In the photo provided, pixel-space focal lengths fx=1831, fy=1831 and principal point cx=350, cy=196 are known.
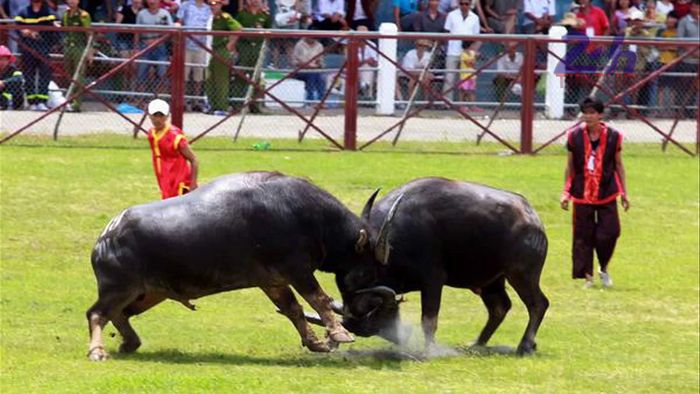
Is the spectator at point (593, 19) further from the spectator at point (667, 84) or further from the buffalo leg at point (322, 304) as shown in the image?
the buffalo leg at point (322, 304)

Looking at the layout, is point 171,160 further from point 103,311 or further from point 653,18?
point 653,18

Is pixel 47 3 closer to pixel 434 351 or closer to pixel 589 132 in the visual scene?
pixel 589 132

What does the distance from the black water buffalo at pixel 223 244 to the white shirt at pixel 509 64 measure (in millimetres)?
14613

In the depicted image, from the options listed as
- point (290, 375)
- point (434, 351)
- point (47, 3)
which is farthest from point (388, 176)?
point (290, 375)

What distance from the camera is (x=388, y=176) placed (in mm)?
26172

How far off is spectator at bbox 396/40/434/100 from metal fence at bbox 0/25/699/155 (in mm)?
22

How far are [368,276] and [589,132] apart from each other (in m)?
4.81

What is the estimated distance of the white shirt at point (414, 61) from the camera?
94.2ft

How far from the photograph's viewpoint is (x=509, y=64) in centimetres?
2903

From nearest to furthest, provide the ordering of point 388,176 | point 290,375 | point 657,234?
point 290,375
point 657,234
point 388,176

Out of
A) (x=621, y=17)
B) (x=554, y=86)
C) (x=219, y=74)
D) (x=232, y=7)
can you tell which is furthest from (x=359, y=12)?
(x=621, y=17)

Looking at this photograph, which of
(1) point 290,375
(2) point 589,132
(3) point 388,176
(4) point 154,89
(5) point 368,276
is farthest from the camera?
(4) point 154,89

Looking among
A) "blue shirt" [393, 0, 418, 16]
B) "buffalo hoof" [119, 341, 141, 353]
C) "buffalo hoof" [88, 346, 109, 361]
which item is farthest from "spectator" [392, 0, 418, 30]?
"buffalo hoof" [88, 346, 109, 361]

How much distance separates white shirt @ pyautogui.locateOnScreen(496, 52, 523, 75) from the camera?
28938mm
